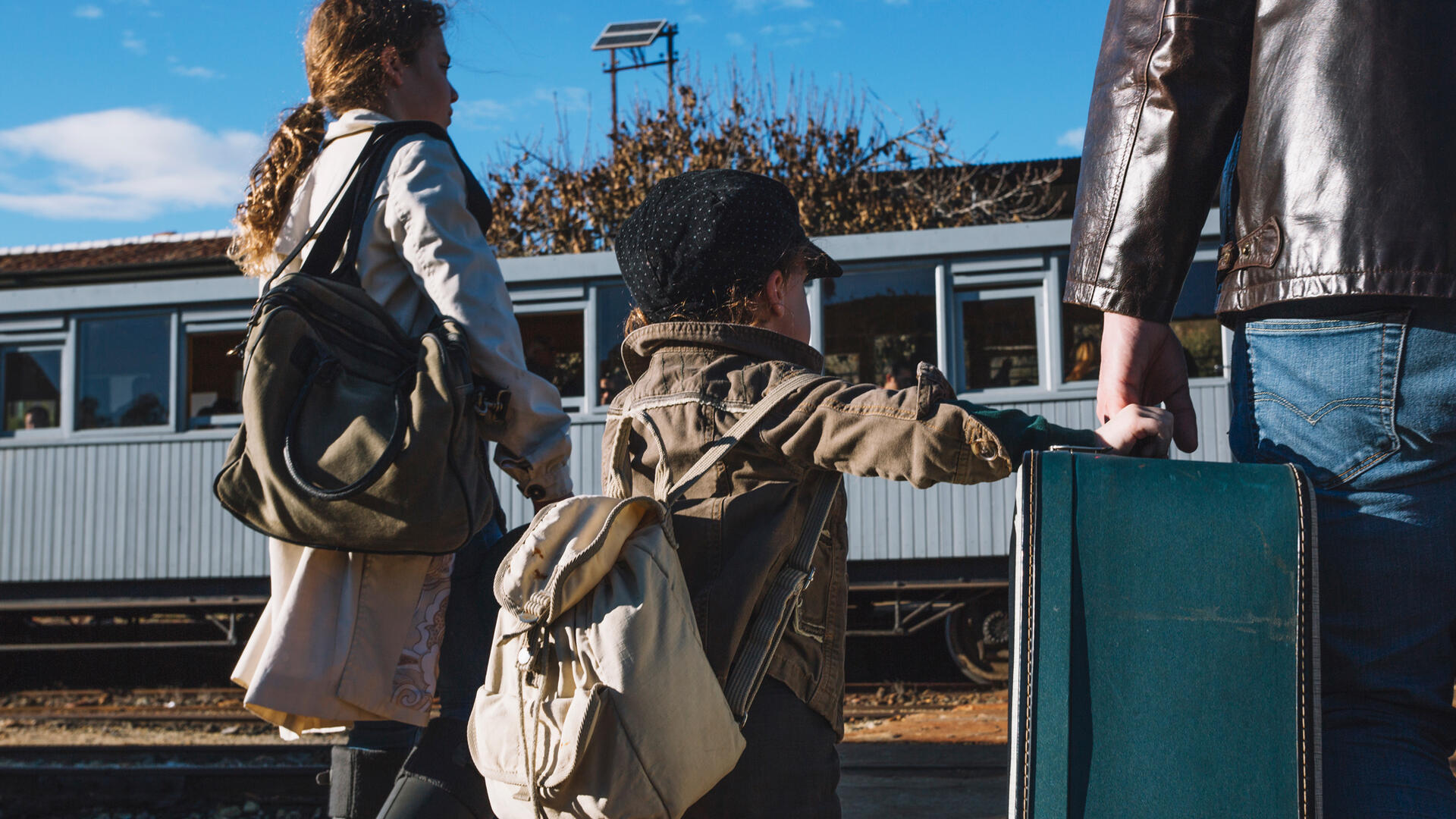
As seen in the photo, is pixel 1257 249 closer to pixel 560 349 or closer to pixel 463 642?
pixel 463 642

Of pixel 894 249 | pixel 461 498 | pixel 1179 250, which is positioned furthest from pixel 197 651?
pixel 1179 250

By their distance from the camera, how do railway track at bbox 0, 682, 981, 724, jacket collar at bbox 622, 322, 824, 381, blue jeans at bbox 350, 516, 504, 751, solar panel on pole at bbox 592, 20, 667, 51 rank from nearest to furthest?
jacket collar at bbox 622, 322, 824, 381 → blue jeans at bbox 350, 516, 504, 751 → railway track at bbox 0, 682, 981, 724 → solar panel on pole at bbox 592, 20, 667, 51

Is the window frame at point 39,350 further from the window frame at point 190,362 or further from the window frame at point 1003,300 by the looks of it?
the window frame at point 1003,300

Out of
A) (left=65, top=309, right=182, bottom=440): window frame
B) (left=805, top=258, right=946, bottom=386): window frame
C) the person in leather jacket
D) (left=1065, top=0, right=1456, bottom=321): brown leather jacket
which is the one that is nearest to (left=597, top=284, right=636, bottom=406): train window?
(left=805, top=258, right=946, bottom=386): window frame

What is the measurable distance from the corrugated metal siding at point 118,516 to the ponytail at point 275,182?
7.15 meters

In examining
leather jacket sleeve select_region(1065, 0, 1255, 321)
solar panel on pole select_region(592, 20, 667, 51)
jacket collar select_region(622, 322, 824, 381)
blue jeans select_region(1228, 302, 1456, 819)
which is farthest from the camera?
solar panel on pole select_region(592, 20, 667, 51)

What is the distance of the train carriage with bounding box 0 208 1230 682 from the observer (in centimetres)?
816

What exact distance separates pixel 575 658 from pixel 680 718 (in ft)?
0.47

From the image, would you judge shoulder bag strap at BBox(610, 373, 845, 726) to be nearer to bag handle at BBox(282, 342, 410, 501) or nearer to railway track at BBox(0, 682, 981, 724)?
bag handle at BBox(282, 342, 410, 501)

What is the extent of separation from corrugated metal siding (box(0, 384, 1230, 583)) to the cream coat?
6.29 meters

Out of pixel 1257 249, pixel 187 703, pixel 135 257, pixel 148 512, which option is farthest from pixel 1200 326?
pixel 135 257

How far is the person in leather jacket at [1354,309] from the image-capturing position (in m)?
1.37

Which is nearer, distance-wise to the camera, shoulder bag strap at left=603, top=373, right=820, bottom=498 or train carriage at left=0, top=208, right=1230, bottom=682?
shoulder bag strap at left=603, top=373, right=820, bottom=498

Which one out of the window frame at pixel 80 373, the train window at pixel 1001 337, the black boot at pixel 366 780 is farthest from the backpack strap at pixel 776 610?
the window frame at pixel 80 373
